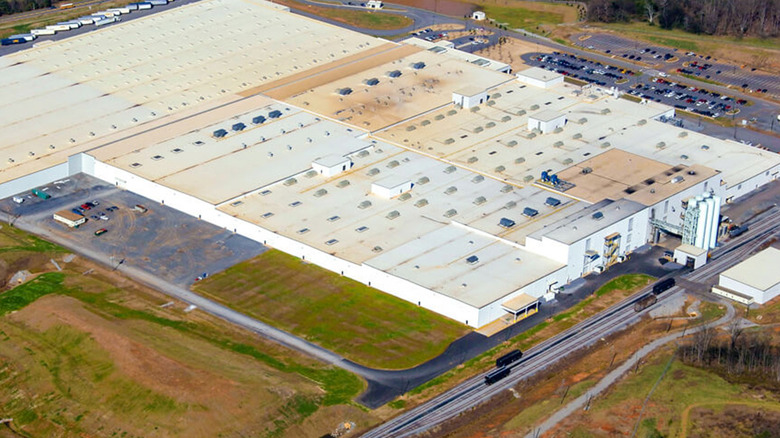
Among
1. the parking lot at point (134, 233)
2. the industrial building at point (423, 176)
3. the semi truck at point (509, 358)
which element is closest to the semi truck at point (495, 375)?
the semi truck at point (509, 358)

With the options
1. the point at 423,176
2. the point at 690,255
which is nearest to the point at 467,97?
the point at 423,176

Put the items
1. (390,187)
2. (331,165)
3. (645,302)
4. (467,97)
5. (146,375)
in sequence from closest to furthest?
1. (146,375)
2. (645,302)
3. (390,187)
4. (331,165)
5. (467,97)

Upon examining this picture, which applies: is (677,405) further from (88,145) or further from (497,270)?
(88,145)

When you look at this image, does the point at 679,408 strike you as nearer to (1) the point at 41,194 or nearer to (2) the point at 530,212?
(2) the point at 530,212

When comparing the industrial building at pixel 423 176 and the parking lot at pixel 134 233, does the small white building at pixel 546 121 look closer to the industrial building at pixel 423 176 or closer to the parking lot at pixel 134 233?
the industrial building at pixel 423 176

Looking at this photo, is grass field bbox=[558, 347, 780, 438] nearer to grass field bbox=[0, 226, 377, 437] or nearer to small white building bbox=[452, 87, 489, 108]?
grass field bbox=[0, 226, 377, 437]
